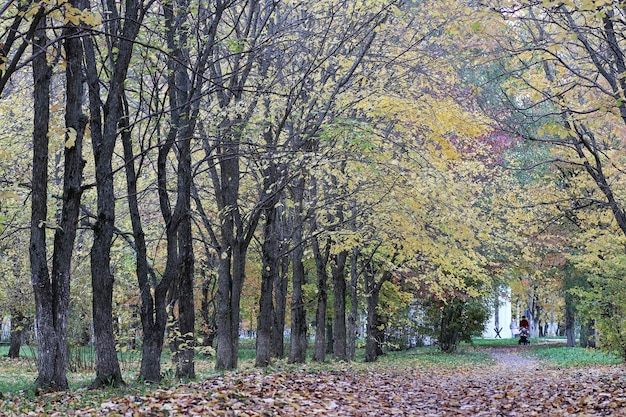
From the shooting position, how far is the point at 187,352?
505 inches

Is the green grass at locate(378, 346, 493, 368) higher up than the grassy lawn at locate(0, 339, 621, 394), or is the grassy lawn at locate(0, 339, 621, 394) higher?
the grassy lawn at locate(0, 339, 621, 394)

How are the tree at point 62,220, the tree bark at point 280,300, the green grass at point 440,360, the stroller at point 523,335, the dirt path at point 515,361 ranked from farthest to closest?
the stroller at point 523,335 < the green grass at point 440,360 < the dirt path at point 515,361 < the tree bark at point 280,300 < the tree at point 62,220

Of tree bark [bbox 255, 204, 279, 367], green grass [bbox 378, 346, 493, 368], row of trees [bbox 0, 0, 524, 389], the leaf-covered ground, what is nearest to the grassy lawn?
green grass [bbox 378, 346, 493, 368]

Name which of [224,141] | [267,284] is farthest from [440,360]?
[224,141]

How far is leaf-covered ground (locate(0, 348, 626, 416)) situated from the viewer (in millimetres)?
7460

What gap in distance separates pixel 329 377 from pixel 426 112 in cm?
588

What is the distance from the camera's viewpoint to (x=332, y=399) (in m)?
9.78

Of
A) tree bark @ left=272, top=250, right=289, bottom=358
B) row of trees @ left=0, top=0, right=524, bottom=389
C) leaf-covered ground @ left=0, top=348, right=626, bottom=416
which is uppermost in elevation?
row of trees @ left=0, top=0, right=524, bottom=389

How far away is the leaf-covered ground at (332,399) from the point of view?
24.5ft

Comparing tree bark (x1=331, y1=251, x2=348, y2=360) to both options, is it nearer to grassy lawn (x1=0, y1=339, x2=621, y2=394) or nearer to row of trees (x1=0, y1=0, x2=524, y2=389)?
row of trees (x1=0, y1=0, x2=524, y2=389)

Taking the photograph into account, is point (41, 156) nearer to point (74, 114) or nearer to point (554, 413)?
point (74, 114)

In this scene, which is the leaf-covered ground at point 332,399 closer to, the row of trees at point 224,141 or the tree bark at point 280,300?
the row of trees at point 224,141

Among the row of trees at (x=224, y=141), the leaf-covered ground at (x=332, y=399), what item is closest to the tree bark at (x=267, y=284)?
the row of trees at (x=224, y=141)

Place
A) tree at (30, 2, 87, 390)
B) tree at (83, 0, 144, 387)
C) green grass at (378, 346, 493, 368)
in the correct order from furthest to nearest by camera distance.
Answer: green grass at (378, 346, 493, 368)
tree at (83, 0, 144, 387)
tree at (30, 2, 87, 390)
